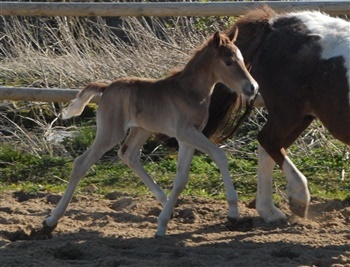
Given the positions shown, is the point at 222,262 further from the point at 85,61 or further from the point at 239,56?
the point at 85,61

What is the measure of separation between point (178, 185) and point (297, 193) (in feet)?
3.20

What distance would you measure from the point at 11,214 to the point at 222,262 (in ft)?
6.42

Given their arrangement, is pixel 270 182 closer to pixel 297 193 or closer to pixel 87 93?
pixel 297 193

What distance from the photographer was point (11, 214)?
6.37 meters

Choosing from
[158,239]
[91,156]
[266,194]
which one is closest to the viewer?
[158,239]

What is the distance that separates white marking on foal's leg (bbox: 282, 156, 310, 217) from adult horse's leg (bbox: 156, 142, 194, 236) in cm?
87

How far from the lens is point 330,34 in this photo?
632cm

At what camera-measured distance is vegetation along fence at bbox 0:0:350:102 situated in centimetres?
777

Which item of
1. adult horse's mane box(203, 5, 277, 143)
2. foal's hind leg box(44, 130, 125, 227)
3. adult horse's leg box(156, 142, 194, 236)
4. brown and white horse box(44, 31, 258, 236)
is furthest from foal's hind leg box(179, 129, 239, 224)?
adult horse's mane box(203, 5, 277, 143)

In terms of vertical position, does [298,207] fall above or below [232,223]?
above

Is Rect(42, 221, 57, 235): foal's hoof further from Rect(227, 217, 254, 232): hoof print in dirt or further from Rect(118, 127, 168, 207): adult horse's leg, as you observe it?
Rect(227, 217, 254, 232): hoof print in dirt

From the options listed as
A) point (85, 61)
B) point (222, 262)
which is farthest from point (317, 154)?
point (222, 262)

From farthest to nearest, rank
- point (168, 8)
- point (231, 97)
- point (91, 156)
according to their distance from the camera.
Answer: point (168, 8)
point (231, 97)
point (91, 156)

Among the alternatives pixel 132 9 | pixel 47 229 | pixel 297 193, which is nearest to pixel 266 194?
pixel 297 193
